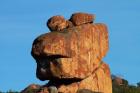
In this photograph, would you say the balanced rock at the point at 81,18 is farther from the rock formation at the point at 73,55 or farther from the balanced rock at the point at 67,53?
the balanced rock at the point at 67,53

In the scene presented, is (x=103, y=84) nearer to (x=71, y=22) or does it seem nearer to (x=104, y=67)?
(x=104, y=67)

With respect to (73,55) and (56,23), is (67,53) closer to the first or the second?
(73,55)

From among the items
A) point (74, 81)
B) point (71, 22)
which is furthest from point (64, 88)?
point (71, 22)

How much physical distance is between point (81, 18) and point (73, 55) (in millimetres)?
3513

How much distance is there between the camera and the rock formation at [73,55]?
56062mm

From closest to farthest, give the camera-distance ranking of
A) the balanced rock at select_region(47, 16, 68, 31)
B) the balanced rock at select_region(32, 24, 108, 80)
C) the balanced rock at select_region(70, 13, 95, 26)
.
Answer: the balanced rock at select_region(32, 24, 108, 80), the balanced rock at select_region(47, 16, 68, 31), the balanced rock at select_region(70, 13, 95, 26)

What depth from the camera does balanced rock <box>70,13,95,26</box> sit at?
5850 cm

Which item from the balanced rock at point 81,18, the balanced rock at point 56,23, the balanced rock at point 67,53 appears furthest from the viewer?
the balanced rock at point 81,18

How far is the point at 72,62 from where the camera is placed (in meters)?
56.4

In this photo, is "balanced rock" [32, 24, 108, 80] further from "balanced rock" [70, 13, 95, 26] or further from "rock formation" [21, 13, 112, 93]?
"balanced rock" [70, 13, 95, 26]

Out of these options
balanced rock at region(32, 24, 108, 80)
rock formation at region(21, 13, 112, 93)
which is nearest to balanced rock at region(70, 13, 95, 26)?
rock formation at region(21, 13, 112, 93)

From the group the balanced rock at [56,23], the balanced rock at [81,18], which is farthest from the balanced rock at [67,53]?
the balanced rock at [56,23]

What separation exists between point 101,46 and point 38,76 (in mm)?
Answer: 5391

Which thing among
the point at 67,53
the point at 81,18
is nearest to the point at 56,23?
the point at 81,18
